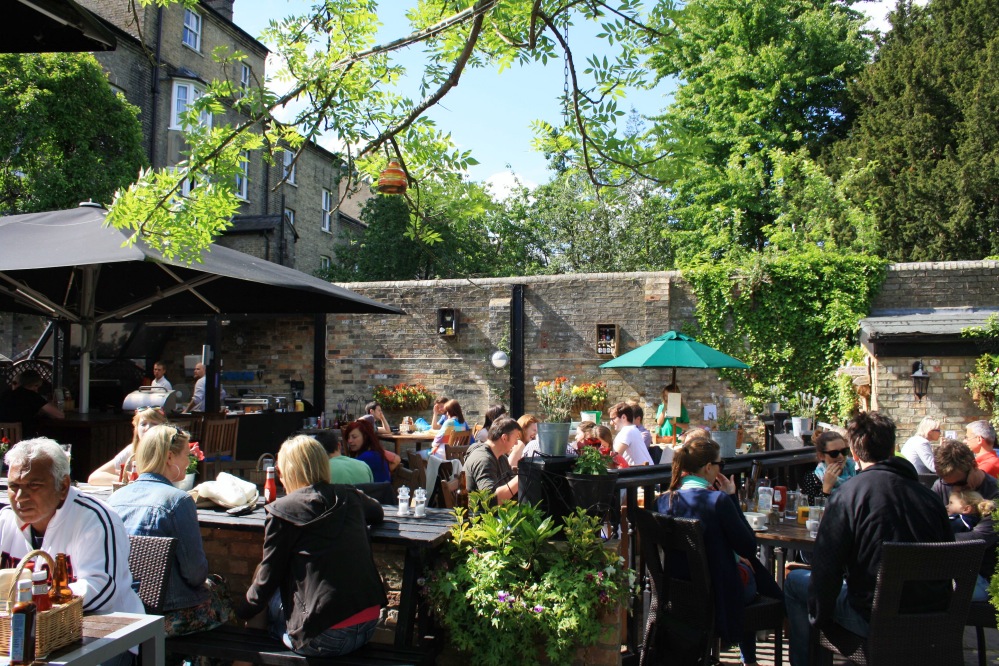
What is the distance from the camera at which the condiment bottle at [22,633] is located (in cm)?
207

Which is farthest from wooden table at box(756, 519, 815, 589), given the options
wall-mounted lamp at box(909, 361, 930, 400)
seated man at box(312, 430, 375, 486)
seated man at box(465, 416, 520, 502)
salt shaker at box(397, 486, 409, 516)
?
wall-mounted lamp at box(909, 361, 930, 400)

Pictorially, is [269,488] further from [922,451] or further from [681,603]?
[922,451]

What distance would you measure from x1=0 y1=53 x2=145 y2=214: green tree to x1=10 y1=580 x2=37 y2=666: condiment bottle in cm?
1344

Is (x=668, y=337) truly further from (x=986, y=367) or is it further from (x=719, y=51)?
(x=719, y=51)

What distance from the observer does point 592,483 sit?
3402 mm

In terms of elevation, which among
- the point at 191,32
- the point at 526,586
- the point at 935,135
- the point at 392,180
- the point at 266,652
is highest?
the point at 191,32

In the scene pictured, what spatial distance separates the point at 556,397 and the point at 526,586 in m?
9.65

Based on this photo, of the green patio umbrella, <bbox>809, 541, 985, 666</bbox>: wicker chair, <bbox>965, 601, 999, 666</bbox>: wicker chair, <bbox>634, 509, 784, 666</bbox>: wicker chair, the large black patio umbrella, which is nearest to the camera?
<bbox>809, 541, 985, 666</bbox>: wicker chair

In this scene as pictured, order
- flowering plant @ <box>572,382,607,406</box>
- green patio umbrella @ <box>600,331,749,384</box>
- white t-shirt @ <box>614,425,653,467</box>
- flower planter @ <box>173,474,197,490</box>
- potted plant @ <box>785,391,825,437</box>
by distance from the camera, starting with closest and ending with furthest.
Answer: flower planter @ <box>173,474,197,490</box>, white t-shirt @ <box>614,425,653,467</box>, green patio umbrella @ <box>600,331,749,384</box>, potted plant @ <box>785,391,825,437</box>, flowering plant @ <box>572,382,607,406</box>

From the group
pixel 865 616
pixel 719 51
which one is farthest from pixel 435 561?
pixel 719 51

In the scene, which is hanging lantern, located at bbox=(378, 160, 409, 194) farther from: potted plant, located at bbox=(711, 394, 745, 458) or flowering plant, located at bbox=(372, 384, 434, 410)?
flowering plant, located at bbox=(372, 384, 434, 410)

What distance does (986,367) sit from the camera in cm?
997

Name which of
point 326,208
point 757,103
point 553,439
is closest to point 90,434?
point 553,439

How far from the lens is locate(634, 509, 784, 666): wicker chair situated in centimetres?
331
